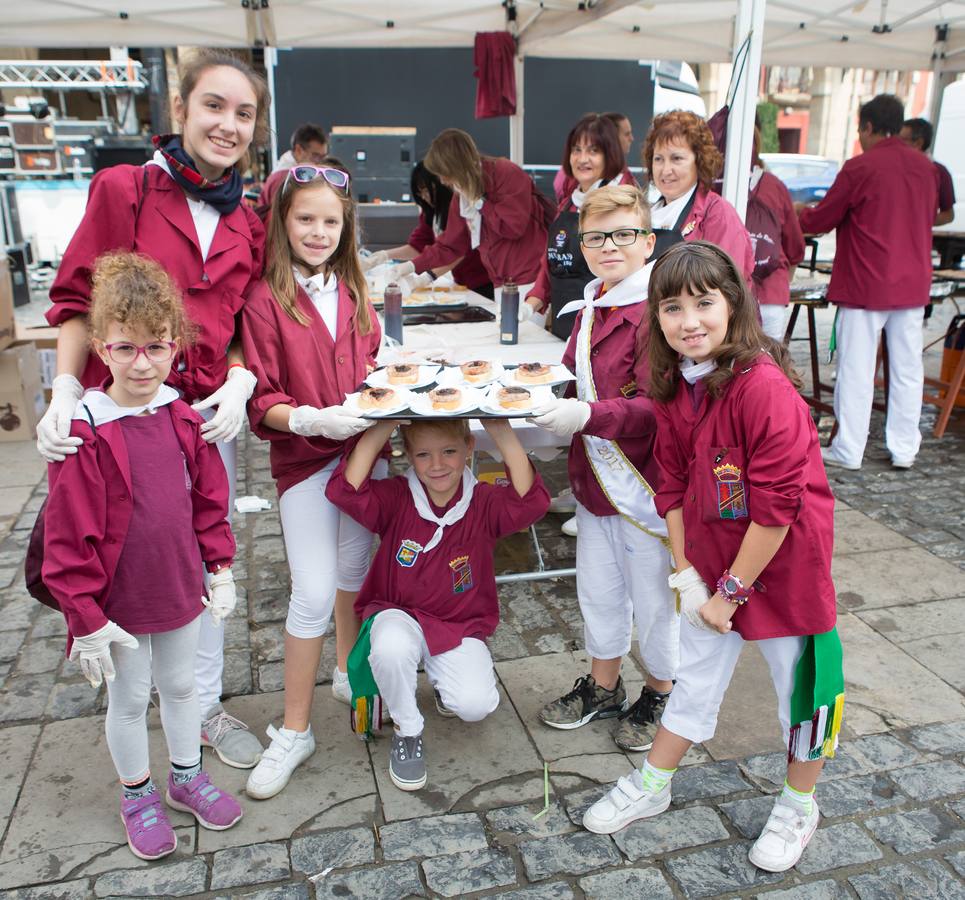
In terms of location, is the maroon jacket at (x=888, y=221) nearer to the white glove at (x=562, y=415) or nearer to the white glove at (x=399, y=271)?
the white glove at (x=399, y=271)

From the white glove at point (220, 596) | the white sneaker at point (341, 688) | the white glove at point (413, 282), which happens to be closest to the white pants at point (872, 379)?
the white glove at point (413, 282)

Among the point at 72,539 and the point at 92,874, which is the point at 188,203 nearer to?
the point at 72,539

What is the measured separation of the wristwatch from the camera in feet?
6.83

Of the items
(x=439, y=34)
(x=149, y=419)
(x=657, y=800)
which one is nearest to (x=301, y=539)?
(x=149, y=419)

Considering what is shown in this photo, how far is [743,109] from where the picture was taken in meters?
3.85

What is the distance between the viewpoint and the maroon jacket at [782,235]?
5.49m

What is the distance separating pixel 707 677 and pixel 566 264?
227 centimetres

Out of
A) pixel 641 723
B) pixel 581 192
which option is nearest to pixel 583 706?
pixel 641 723

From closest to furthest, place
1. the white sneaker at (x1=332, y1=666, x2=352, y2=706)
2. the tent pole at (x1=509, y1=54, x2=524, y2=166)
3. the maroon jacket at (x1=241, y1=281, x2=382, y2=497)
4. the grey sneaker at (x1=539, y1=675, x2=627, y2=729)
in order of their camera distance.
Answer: the maroon jacket at (x1=241, y1=281, x2=382, y2=497)
the grey sneaker at (x1=539, y1=675, x2=627, y2=729)
the white sneaker at (x1=332, y1=666, x2=352, y2=706)
the tent pole at (x1=509, y1=54, x2=524, y2=166)

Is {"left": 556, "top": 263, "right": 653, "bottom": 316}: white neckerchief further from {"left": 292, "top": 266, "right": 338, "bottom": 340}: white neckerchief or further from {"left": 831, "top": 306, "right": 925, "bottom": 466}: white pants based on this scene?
{"left": 831, "top": 306, "right": 925, "bottom": 466}: white pants

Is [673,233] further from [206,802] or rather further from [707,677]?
[206,802]

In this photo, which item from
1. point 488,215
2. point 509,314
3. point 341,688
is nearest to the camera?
point 341,688

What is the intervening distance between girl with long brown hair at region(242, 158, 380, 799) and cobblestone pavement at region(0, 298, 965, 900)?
29 centimetres

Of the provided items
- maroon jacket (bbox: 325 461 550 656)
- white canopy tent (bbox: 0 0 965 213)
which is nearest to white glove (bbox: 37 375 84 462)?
maroon jacket (bbox: 325 461 550 656)
